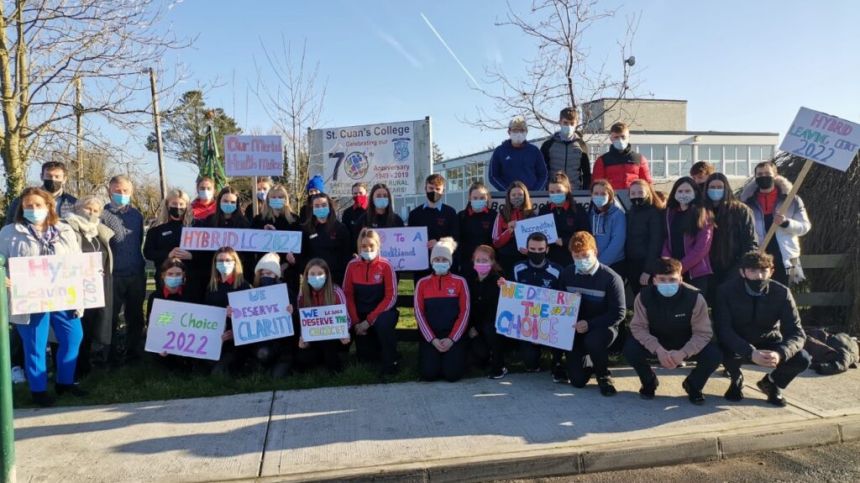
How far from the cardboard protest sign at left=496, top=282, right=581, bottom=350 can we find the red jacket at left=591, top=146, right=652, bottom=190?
7.21 ft

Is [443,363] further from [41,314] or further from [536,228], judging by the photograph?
[41,314]


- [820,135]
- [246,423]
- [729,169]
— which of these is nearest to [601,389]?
[246,423]

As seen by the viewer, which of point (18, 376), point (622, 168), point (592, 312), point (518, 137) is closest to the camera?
point (592, 312)

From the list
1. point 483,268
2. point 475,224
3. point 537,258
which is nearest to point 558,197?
point 537,258

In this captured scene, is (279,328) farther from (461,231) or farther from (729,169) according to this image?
(729,169)

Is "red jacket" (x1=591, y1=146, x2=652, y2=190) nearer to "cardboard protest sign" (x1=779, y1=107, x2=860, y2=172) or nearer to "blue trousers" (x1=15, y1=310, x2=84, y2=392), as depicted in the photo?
"cardboard protest sign" (x1=779, y1=107, x2=860, y2=172)

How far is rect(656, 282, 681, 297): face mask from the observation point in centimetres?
526

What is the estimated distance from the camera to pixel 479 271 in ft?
20.6

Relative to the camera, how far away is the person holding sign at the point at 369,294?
631 centimetres

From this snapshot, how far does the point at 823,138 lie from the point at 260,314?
6756 millimetres

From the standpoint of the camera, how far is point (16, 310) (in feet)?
16.6

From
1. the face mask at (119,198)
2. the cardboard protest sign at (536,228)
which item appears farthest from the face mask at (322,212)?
the cardboard protest sign at (536,228)

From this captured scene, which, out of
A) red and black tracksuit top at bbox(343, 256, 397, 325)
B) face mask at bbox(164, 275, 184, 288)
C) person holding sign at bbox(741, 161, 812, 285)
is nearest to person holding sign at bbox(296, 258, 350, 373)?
red and black tracksuit top at bbox(343, 256, 397, 325)

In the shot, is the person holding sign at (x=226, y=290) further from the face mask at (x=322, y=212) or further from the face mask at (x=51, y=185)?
the face mask at (x=51, y=185)
